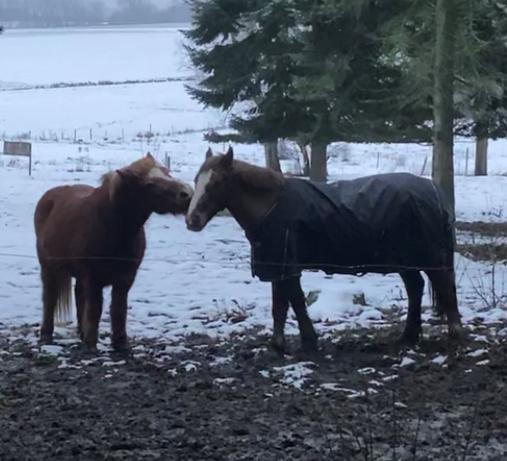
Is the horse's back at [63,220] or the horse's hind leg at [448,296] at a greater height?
the horse's back at [63,220]

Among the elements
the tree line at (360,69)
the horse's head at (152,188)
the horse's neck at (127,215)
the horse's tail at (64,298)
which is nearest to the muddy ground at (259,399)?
the horse's tail at (64,298)

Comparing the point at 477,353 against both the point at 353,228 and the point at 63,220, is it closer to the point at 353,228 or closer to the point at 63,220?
the point at 353,228

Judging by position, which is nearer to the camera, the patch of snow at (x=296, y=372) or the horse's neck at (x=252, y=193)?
the patch of snow at (x=296, y=372)

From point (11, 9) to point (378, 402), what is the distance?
145ft

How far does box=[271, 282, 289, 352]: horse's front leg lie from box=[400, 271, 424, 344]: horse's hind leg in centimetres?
93

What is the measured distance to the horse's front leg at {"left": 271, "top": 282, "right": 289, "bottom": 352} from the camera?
8.24 metres

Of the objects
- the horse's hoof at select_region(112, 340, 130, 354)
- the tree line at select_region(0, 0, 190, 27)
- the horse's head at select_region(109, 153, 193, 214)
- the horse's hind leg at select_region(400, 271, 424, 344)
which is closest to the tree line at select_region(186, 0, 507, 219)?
the horse's hind leg at select_region(400, 271, 424, 344)

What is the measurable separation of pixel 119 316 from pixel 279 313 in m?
1.27

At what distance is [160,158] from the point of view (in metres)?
35.1

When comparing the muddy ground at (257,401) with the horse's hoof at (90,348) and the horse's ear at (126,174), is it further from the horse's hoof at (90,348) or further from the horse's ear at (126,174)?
the horse's ear at (126,174)

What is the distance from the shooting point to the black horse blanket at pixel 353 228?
8000mm

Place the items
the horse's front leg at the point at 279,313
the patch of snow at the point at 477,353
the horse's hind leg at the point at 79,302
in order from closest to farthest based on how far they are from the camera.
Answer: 1. the patch of snow at the point at 477,353
2. the horse's front leg at the point at 279,313
3. the horse's hind leg at the point at 79,302

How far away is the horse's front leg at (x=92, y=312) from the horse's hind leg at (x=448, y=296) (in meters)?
2.59

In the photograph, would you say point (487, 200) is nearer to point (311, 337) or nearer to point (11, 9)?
point (311, 337)
